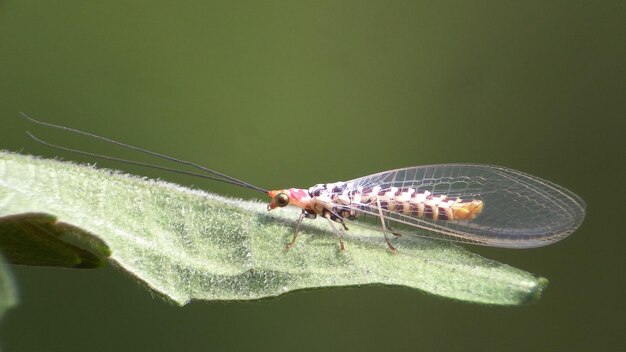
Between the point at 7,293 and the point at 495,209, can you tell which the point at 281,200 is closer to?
the point at 495,209

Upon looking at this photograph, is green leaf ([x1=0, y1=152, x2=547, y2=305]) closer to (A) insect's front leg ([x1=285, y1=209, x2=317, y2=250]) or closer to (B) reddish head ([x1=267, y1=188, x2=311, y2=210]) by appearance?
(A) insect's front leg ([x1=285, y1=209, x2=317, y2=250])

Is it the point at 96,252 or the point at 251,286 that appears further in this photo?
the point at 251,286

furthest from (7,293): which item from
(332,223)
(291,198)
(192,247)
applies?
(291,198)

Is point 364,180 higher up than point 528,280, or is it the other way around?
point 528,280

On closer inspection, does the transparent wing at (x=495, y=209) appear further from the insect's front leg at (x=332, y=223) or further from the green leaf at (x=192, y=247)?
the green leaf at (x=192, y=247)

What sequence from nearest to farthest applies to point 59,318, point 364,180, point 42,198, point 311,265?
1. point 42,198
2. point 311,265
3. point 364,180
4. point 59,318

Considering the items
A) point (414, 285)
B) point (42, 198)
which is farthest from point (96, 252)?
point (414, 285)

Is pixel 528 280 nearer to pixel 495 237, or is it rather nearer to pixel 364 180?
pixel 495 237
